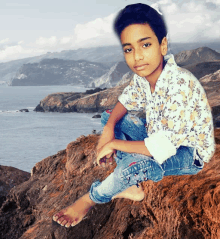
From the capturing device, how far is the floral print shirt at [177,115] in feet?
Answer: 11.6

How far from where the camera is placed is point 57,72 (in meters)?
172

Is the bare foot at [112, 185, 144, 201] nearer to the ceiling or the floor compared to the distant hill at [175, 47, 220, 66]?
nearer to the ceiling

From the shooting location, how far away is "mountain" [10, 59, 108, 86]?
16650cm

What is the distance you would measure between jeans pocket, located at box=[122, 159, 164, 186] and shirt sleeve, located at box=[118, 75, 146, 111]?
3.01 ft

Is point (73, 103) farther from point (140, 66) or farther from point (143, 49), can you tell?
point (143, 49)

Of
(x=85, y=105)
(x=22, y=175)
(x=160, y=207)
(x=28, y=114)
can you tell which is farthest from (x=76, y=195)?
(x=28, y=114)

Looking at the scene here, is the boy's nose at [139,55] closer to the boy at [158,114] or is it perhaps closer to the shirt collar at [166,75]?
the boy at [158,114]

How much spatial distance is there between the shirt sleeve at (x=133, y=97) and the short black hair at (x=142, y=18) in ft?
2.62

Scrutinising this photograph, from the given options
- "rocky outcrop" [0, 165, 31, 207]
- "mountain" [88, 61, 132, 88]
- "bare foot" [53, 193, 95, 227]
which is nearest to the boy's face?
"mountain" [88, 61, 132, 88]

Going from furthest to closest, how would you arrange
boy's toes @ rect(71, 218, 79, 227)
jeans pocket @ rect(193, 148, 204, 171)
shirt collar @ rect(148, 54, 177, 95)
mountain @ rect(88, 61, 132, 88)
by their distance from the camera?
mountain @ rect(88, 61, 132, 88)
boy's toes @ rect(71, 218, 79, 227)
jeans pocket @ rect(193, 148, 204, 171)
shirt collar @ rect(148, 54, 177, 95)

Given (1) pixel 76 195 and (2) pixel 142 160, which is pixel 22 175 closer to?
(1) pixel 76 195

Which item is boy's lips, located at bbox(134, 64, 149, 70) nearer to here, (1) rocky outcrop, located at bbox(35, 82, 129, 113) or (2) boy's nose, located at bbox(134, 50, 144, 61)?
(2) boy's nose, located at bbox(134, 50, 144, 61)

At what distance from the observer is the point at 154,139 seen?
11.9 ft

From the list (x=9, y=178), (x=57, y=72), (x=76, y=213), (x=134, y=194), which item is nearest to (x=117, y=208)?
(x=134, y=194)
